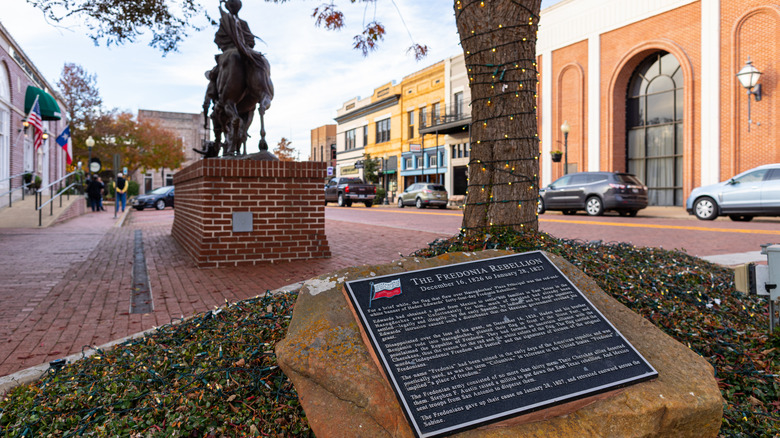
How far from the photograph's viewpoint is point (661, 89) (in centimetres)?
2609

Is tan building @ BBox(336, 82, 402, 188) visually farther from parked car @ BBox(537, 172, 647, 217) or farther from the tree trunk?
the tree trunk

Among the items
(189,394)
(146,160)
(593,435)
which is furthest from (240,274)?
(146,160)

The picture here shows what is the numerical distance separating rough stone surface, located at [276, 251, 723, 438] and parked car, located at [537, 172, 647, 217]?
1562 cm

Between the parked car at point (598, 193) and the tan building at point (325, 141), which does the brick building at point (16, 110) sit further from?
the tan building at point (325, 141)

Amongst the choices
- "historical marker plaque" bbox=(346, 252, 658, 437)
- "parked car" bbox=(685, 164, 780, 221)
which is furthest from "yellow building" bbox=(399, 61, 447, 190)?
"historical marker plaque" bbox=(346, 252, 658, 437)

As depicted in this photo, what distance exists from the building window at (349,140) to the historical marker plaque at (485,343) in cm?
5396

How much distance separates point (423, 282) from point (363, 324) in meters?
0.46

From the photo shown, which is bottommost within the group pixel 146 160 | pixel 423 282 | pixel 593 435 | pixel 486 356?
pixel 593 435

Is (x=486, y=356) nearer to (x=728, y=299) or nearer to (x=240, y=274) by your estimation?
(x=728, y=299)

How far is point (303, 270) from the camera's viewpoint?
6.26 metres

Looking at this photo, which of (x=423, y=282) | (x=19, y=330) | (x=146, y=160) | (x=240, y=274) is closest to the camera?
(x=423, y=282)

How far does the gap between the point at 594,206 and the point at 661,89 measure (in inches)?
448

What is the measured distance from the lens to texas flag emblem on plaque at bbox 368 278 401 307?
2.67m

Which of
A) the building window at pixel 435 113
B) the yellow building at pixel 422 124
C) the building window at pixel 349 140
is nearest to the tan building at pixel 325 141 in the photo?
the building window at pixel 349 140
